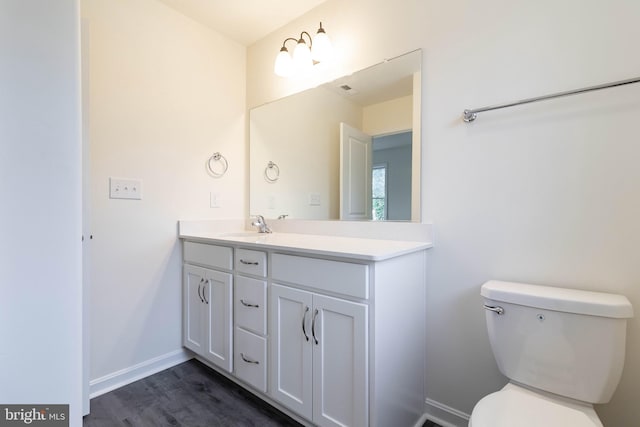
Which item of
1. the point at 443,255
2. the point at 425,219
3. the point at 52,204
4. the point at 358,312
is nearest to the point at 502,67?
the point at 425,219

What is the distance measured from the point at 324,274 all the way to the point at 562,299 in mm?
856

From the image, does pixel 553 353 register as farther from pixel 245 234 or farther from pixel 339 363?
pixel 245 234

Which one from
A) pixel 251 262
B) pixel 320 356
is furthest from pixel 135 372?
pixel 320 356

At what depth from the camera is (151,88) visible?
6.27 feet

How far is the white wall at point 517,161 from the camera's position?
3.65 feet

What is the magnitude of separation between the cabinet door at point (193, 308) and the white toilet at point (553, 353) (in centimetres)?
157

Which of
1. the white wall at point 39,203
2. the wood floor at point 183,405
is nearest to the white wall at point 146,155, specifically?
the wood floor at point 183,405

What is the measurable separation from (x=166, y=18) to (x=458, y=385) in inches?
107

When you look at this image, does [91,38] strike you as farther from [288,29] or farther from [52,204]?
[52,204]

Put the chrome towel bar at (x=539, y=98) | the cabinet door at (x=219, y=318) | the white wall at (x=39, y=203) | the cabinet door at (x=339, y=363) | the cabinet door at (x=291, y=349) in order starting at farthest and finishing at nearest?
the cabinet door at (x=219, y=318) < the cabinet door at (x=291, y=349) < the cabinet door at (x=339, y=363) < the chrome towel bar at (x=539, y=98) < the white wall at (x=39, y=203)

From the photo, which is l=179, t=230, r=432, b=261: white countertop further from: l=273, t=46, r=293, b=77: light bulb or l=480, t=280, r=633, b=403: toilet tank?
l=273, t=46, r=293, b=77: light bulb

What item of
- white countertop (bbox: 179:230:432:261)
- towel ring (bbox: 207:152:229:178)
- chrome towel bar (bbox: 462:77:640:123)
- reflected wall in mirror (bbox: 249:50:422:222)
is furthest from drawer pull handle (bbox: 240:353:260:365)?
chrome towel bar (bbox: 462:77:640:123)

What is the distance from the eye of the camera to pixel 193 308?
6.57ft

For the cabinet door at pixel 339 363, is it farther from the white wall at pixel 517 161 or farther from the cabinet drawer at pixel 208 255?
the cabinet drawer at pixel 208 255
